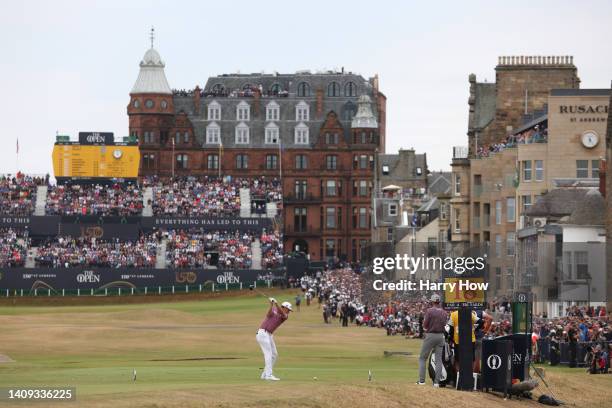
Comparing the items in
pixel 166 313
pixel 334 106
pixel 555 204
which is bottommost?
pixel 166 313

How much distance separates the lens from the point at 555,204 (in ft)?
258

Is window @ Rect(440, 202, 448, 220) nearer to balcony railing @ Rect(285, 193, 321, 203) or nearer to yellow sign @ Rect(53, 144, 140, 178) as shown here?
yellow sign @ Rect(53, 144, 140, 178)

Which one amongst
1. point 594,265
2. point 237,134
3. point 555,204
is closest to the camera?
point 594,265

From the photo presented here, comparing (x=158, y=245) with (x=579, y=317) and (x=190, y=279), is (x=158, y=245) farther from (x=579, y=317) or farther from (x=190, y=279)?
(x=579, y=317)

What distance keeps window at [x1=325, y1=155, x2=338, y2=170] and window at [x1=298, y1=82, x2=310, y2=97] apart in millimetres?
8833

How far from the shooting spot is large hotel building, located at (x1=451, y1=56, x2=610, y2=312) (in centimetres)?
8244

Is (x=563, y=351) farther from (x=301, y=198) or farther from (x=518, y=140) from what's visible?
(x=301, y=198)

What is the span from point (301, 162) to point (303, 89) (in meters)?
9.91

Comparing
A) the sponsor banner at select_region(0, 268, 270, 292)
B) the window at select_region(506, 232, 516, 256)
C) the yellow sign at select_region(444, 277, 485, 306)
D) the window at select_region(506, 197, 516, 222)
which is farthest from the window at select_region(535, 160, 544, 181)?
the sponsor banner at select_region(0, 268, 270, 292)

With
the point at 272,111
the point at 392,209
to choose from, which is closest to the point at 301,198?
the point at 272,111

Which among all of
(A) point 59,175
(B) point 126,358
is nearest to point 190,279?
(A) point 59,175

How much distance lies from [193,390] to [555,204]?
157 feet

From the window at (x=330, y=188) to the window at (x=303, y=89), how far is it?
1172 cm

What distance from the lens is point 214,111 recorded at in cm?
18525
